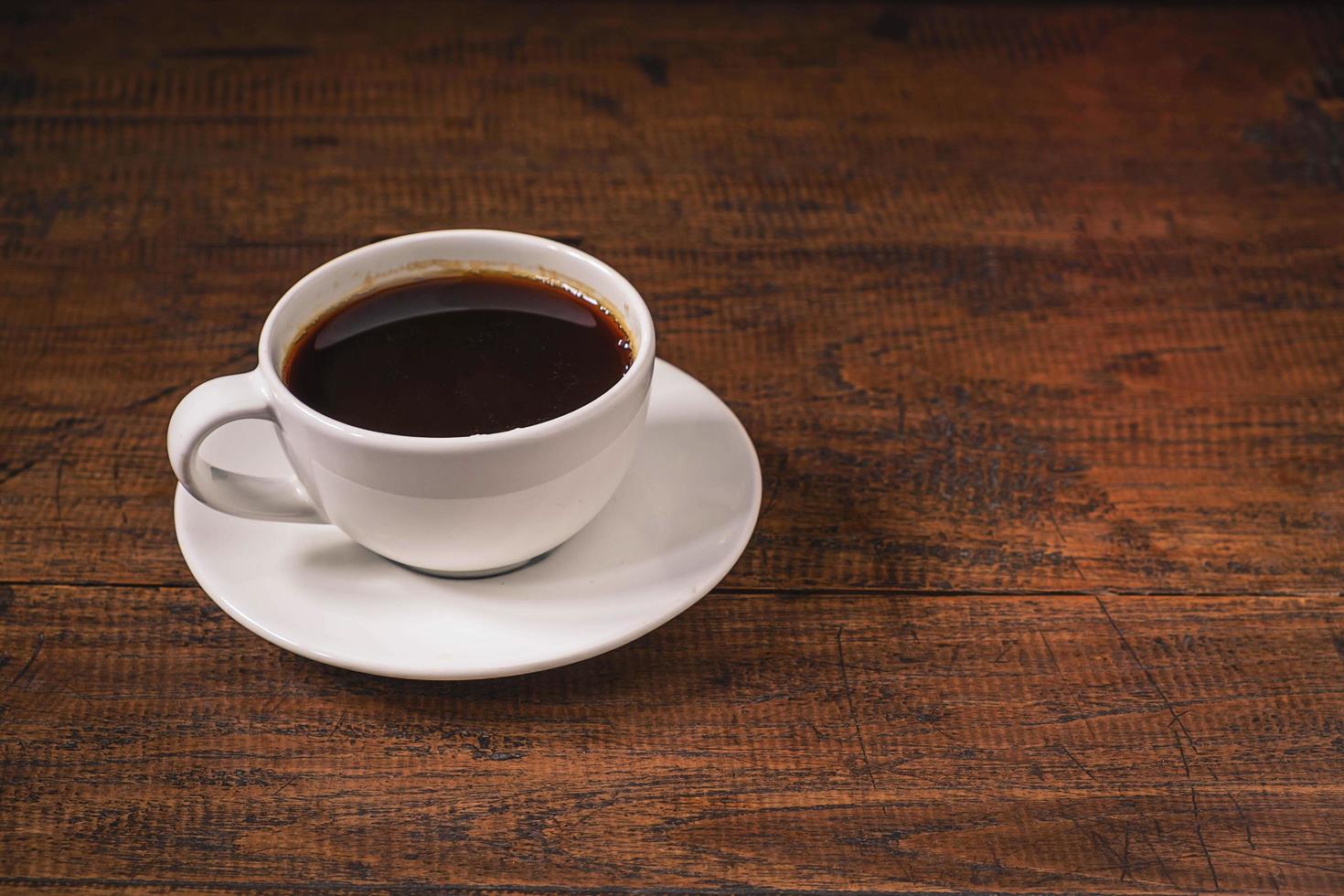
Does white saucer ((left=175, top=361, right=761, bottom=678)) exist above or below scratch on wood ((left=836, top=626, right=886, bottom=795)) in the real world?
above

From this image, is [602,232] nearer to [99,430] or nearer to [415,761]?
[99,430]

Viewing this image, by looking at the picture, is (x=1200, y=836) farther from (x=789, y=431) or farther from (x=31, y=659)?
(x=31, y=659)

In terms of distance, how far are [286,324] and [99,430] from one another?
270 millimetres

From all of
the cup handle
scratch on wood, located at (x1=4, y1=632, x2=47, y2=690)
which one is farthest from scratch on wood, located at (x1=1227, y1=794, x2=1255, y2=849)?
scratch on wood, located at (x1=4, y1=632, x2=47, y2=690)

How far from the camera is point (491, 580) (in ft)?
2.40

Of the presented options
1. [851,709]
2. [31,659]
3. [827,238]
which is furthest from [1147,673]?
[31,659]

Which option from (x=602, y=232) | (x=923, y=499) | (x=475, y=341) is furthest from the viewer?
(x=602, y=232)

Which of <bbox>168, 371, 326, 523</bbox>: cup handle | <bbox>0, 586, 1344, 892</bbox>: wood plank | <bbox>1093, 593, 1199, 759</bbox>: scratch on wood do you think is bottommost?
<bbox>0, 586, 1344, 892</bbox>: wood plank

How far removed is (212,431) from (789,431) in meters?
0.42

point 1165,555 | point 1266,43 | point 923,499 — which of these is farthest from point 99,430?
point 1266,43

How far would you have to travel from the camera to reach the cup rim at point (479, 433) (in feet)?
2.09

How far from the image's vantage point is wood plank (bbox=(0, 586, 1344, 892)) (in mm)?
649

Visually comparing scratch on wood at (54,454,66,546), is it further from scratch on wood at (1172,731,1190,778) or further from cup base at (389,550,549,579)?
scratch on wood at (1172,731,1190,778)

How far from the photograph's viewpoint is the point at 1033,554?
84 cm
